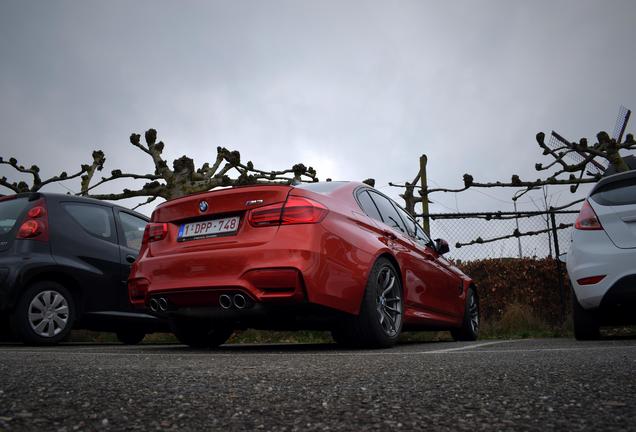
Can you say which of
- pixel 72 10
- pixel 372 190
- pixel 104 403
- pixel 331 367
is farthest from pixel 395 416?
pixel 72 10

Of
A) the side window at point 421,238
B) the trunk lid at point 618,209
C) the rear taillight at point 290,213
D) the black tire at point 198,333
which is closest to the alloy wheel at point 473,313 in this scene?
the side window at point 421,238

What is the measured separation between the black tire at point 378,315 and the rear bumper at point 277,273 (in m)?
0.12

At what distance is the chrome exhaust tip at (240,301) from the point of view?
4.31 metres

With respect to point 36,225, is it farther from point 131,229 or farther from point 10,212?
point 131,229

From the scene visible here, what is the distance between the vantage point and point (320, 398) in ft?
6.36

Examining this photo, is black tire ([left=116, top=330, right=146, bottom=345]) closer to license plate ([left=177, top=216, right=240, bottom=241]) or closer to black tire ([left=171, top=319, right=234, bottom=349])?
black tire ([left=171, top=319, right=234, bottom=349])

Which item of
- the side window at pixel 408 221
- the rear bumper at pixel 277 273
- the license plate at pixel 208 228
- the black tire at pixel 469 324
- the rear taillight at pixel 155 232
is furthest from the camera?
the black tire at pixel 469 324

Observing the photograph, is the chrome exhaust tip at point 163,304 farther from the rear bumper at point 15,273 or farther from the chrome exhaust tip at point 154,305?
the rear bumper at point 15,273

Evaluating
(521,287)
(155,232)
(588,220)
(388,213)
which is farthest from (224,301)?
(521,287)

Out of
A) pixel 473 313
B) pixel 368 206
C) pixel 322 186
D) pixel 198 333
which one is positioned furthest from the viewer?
pixel 473 313

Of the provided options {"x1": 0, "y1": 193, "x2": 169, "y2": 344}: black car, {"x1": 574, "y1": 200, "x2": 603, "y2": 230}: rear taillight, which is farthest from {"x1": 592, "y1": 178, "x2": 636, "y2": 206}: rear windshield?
{"x1": 0, "y1": 193, "x2": 169, "y2": 344}: black car

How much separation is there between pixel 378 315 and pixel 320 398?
2922 millimetres

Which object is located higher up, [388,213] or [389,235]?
[388,213]

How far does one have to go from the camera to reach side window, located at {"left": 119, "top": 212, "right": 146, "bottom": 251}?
6.97m
